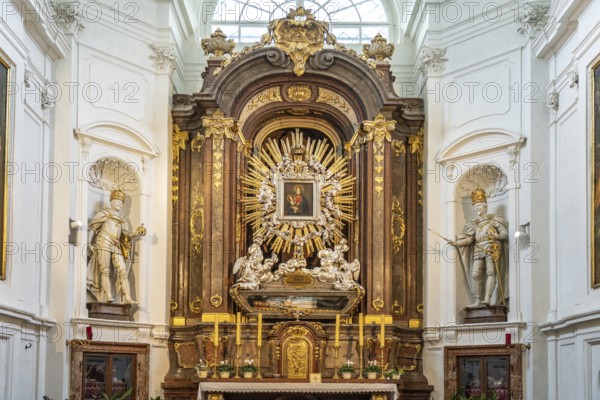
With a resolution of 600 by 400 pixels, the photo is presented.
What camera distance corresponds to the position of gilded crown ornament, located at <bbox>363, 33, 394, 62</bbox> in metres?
22.6

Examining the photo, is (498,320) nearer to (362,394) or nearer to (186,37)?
(362,394)

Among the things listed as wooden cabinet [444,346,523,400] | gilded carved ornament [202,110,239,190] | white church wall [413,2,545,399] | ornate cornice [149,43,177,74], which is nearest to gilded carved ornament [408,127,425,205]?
white church wall [413,2,545,399]

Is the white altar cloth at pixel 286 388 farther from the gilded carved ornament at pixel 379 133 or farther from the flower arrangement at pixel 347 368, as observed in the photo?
the gilded carved ornament at pixel 379 133

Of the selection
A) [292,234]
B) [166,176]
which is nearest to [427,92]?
[292,234]

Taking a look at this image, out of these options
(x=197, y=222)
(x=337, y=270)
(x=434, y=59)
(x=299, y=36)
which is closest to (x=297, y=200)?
(x=337, y=270)

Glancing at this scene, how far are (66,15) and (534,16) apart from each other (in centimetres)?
868

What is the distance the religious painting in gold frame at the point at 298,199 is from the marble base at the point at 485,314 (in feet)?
12.1

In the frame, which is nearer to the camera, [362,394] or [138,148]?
[362,394]

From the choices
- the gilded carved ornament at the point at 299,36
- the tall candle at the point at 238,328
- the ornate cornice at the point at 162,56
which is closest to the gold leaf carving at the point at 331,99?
the gilded carved ornament at the point at 299,36

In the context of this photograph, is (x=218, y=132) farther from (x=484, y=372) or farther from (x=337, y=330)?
(x=484, y=372)

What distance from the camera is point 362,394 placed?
20.6 metres

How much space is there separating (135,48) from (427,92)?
236 inches

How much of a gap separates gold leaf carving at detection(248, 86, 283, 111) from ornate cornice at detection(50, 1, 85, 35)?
4.16 meters

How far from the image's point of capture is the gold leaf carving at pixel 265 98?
23.2 m
